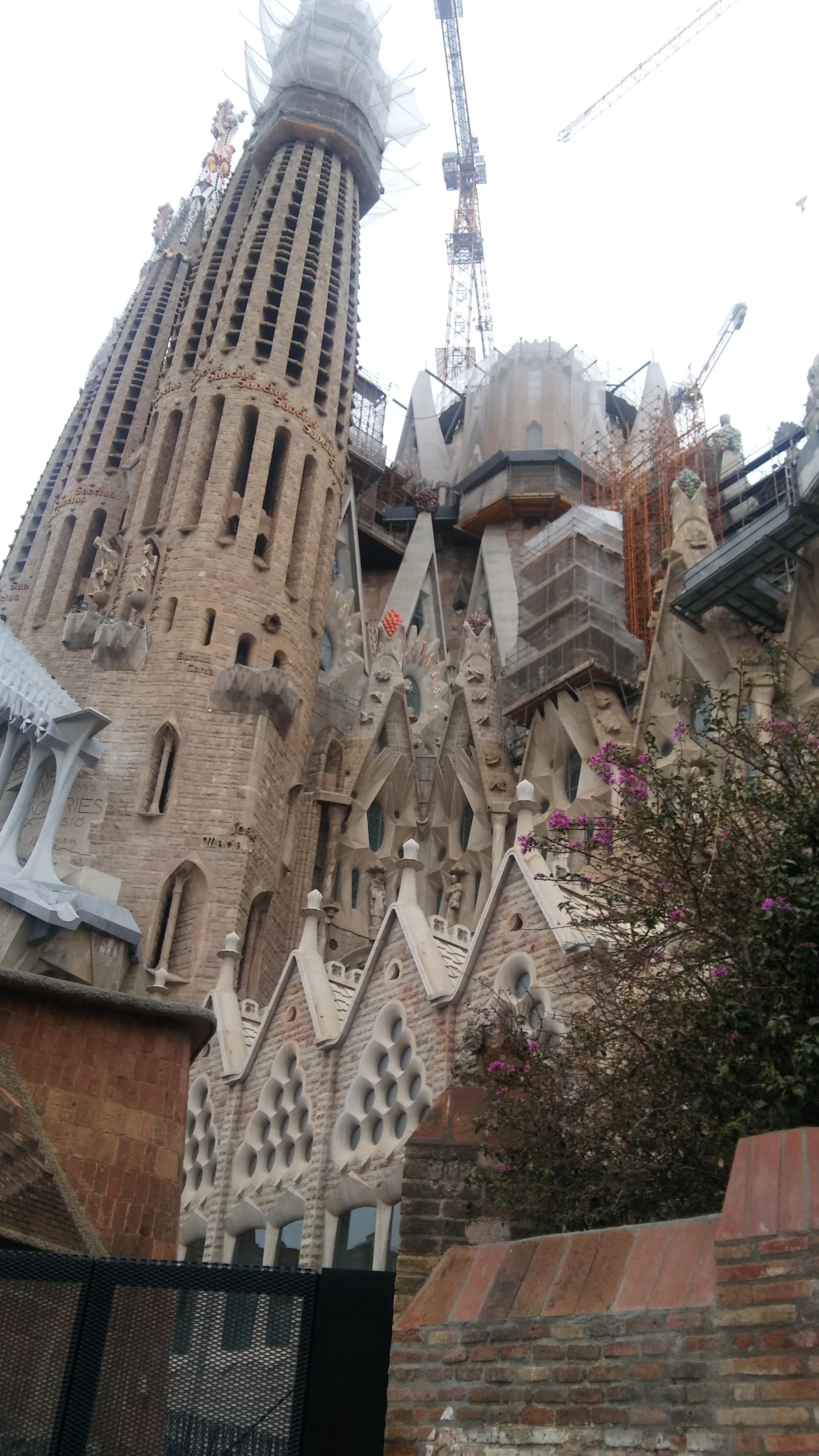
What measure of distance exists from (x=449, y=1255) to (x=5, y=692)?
693 inches

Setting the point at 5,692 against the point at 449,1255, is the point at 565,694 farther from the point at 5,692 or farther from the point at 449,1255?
the point at 449,1255

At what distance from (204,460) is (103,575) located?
10.4ft

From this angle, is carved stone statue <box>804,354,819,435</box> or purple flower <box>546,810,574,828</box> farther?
carved stone statue <box>804,354,819,435</box>

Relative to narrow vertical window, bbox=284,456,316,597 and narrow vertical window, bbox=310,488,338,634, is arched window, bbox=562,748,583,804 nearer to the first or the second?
narrow vertical window, bbox=310,488,338,634

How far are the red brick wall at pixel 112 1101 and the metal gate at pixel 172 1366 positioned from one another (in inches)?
167

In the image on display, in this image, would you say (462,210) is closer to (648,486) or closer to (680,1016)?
(648,486)

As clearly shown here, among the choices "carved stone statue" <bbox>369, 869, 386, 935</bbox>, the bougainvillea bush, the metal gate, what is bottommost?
the metal gate

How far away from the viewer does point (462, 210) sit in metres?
60.1

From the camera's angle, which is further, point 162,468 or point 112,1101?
point 162,468

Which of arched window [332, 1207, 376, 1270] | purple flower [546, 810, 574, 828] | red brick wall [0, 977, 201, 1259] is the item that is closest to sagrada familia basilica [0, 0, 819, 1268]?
arched window [332, 1207, 376, 1270]

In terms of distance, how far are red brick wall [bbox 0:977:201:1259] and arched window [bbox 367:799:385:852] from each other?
54.7ft

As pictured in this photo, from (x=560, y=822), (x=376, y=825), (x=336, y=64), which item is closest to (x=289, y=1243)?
(x=560, y=822)

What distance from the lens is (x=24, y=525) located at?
107 ft

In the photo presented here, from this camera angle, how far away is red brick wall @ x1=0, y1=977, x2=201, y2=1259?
8977 mm
